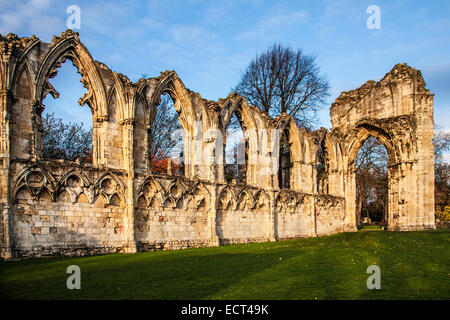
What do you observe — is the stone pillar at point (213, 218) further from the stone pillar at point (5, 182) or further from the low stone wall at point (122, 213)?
the stone pillar at point (5, 182)

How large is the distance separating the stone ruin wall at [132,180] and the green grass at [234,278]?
1684 mm

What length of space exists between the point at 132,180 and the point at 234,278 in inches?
257

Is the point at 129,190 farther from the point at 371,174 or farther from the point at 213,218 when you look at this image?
the point at 371,174

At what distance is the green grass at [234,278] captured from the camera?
217 inches

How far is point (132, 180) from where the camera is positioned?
12516 mm

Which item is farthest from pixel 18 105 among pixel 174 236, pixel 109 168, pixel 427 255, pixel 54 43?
pixel 427 255

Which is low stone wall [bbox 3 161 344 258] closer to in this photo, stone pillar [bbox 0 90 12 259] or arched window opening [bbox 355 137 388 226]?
stone pillar [bbox 0 90 12 259]

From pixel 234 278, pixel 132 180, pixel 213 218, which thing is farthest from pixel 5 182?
pixel 213 218

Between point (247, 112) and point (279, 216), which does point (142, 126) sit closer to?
point (247, 112)

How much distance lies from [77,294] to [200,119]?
35.0 feet

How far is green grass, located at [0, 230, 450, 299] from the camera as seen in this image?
550 cm

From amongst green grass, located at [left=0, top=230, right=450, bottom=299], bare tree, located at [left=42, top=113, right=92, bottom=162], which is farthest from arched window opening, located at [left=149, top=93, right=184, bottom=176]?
green grass, located at [left=0, top=230, right=450, bottom=299]

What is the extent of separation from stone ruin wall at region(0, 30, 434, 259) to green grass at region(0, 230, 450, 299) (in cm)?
168

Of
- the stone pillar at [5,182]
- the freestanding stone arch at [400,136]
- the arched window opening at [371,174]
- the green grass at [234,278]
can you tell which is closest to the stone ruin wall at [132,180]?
the stone pillar at [5,182]
